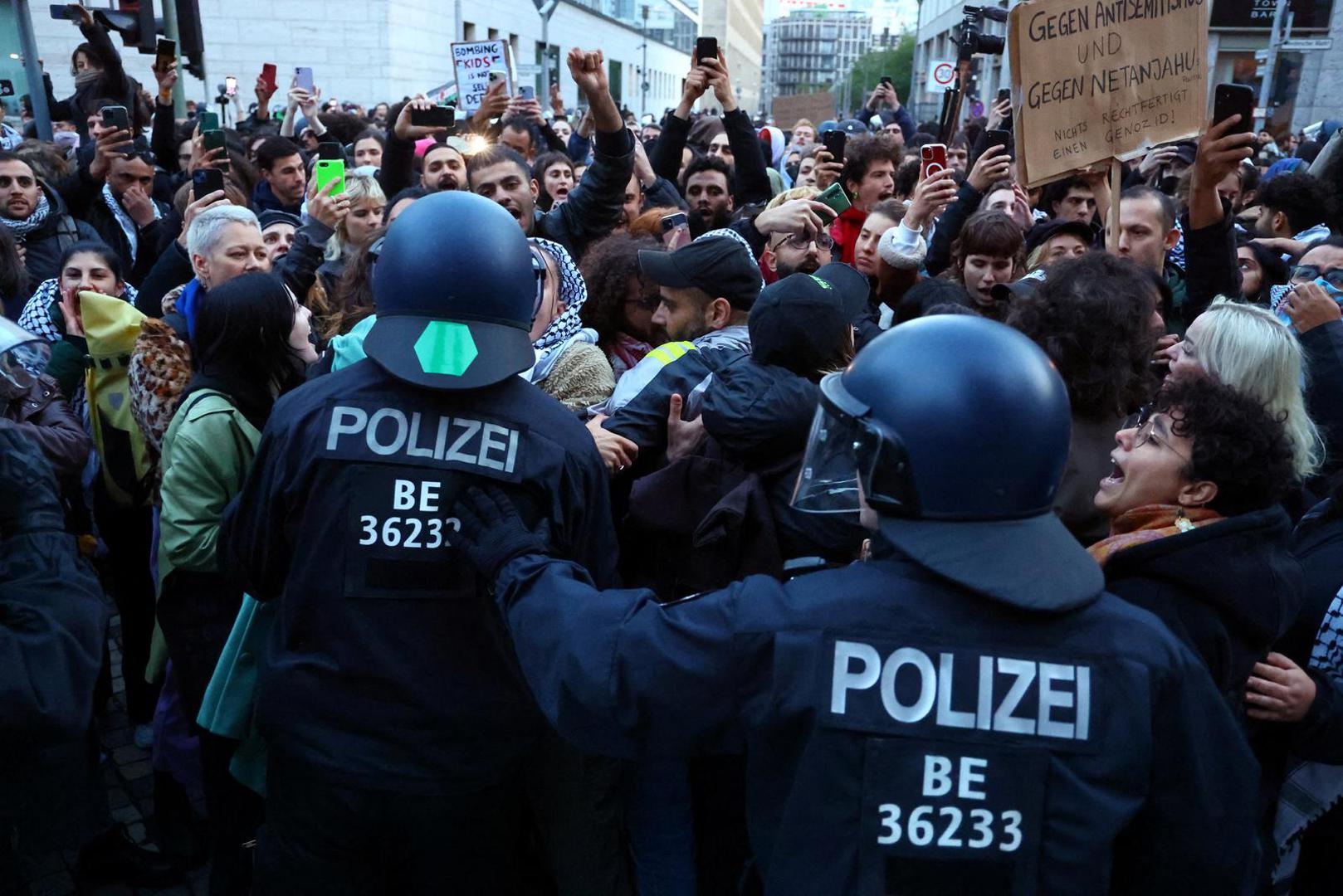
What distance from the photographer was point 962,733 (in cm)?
151

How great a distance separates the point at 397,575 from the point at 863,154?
5.18 meters

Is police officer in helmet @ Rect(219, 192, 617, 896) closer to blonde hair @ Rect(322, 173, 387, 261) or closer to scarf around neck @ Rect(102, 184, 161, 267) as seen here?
blonde hair @ Rect(322, 173, 387, 261)

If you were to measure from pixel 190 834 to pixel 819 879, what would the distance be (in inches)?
106

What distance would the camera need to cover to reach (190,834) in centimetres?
343

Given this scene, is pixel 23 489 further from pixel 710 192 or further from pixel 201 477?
pixel 710 192

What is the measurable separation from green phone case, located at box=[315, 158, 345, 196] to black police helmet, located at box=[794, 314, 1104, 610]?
3.91 meters

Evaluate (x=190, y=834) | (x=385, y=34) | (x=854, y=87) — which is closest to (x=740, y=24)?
(x=854, y=87)

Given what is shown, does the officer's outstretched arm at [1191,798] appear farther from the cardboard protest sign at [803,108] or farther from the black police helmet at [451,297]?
the cardboard protest sign at [803,108]

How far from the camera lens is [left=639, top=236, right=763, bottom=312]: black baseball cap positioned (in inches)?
126

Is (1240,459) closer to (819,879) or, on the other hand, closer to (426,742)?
(819,879)

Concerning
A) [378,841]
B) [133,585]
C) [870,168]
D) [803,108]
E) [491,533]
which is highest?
[803,108]

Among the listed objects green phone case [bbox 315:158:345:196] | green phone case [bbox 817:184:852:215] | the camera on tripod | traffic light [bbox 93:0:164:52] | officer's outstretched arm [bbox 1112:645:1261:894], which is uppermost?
traffic light [bbox 93:0:164:52]

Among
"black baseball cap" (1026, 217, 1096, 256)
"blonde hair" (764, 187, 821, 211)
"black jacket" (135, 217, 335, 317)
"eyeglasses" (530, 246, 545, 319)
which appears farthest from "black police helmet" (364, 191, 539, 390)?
"black baseball cap" (1026, 217, 1096, 256)

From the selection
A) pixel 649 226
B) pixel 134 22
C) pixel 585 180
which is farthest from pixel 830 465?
pixel 134 22
